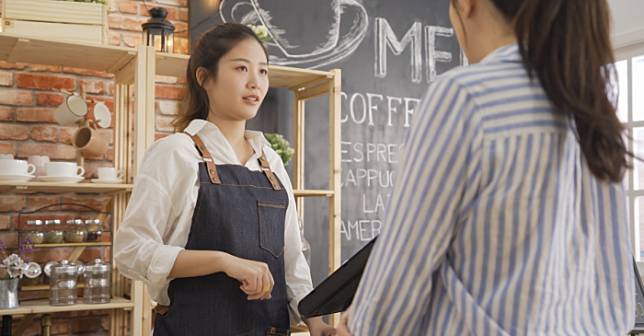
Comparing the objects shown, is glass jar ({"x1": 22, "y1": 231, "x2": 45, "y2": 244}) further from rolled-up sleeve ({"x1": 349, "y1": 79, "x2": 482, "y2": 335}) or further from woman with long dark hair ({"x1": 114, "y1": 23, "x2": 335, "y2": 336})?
rolled-up sleeve ({"x1": 349, "y1": 79, "x2": 482, "y2": 335})

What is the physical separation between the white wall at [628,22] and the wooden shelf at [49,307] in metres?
2.78

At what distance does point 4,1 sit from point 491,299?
8.08 ft

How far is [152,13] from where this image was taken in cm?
303

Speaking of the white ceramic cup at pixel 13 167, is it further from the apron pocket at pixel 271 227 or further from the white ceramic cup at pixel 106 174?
the apron pocket at pixel 271 227

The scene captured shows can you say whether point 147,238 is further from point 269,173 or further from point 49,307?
point 49,307

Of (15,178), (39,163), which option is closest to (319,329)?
(15,178)

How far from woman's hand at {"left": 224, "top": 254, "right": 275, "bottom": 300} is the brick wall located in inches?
63.2

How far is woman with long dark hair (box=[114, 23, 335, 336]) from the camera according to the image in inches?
64.9

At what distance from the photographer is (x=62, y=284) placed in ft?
8.87

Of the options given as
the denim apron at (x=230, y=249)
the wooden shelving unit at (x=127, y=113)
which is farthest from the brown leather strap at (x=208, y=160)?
the wooden shelving unit at (x=127, y=113)

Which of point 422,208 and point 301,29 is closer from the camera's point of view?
point 422,208

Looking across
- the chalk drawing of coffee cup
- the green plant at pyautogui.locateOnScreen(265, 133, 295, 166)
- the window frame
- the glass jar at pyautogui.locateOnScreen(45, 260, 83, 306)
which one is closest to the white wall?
the window frame

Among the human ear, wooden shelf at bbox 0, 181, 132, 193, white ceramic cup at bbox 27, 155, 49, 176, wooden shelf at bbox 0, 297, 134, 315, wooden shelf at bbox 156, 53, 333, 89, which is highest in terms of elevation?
wooden shelf at bbox 156, 53, 333, 89

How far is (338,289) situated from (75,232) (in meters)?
1.92
